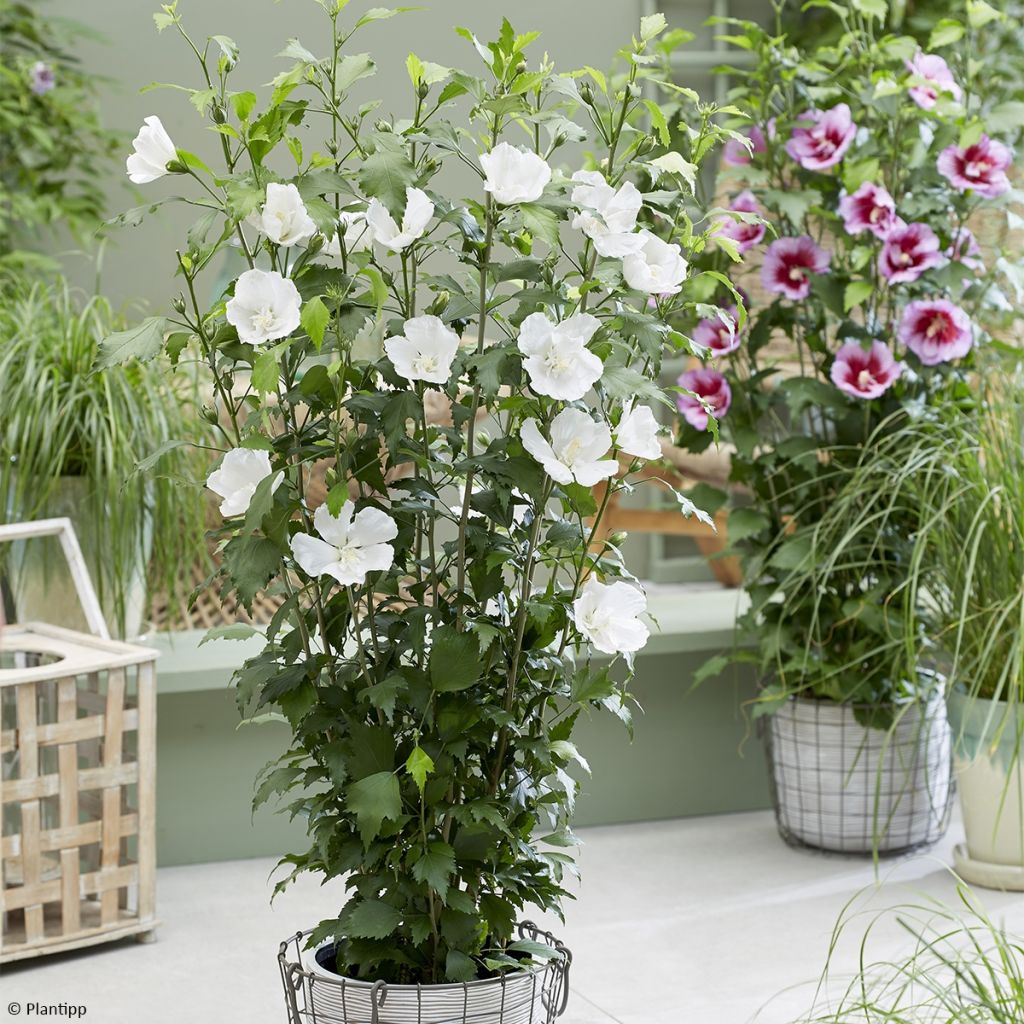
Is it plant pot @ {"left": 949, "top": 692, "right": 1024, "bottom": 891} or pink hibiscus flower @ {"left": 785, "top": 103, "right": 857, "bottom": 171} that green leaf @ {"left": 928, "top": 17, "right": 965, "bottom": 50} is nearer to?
pink hibiscus flower @ {"left": 785, "top": 103, "right": 857, "bottom": 171}

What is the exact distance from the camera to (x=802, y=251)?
2.23 metres

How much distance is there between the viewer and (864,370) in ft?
7.18

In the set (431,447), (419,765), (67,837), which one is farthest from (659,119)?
(67,837)

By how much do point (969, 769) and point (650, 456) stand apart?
1.12 meters

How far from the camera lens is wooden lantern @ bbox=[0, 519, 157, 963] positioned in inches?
72.4

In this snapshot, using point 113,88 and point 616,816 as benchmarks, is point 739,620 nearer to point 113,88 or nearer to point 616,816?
point 616,816

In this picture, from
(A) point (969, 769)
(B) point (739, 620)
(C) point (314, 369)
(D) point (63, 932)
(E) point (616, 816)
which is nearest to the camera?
(C) point (314, 369)

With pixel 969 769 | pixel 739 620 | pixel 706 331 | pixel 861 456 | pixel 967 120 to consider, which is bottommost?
pixel 969 769

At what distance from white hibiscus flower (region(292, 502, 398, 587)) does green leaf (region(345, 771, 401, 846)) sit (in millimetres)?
A: 170

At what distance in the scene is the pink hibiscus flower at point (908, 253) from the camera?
84.7 inches

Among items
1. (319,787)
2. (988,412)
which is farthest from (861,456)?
(319,787)

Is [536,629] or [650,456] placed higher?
[650,456]

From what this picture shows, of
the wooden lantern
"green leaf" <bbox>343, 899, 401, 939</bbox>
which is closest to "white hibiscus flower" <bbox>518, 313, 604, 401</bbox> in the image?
"green leaf" <bbox>343, 899, 401, 939</bbox>

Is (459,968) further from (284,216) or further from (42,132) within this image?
(42,132)
